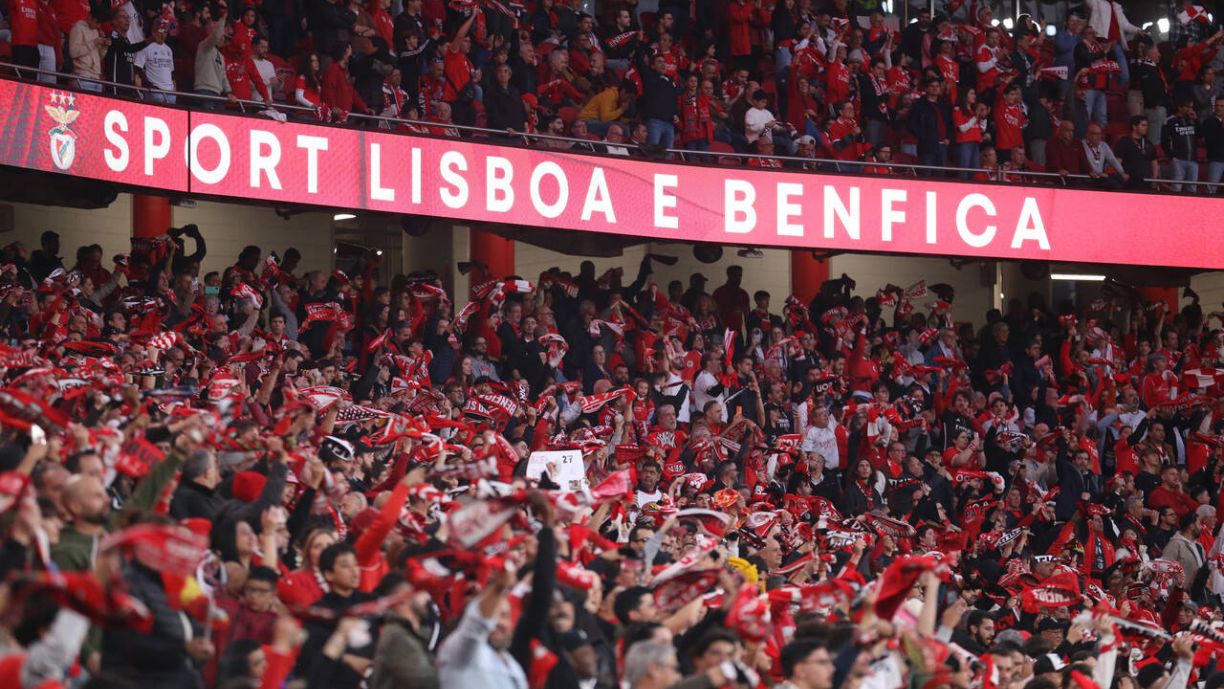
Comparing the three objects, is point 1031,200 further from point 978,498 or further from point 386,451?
point 386,451

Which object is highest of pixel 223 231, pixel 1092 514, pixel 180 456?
pixel 223 231

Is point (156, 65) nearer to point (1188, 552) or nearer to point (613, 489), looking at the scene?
point (613, 489)

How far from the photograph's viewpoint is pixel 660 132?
16609 mm

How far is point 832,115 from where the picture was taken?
18.4 metres

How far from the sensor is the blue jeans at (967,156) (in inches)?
715

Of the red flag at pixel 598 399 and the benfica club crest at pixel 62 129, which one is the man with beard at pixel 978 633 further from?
the benfica club crest at pixel 62 129

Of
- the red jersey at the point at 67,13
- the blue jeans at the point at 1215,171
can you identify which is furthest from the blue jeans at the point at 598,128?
the blue jeans at the point at 1215,171

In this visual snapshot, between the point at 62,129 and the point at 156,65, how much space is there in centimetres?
114

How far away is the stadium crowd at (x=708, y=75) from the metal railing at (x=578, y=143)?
1.7 inches

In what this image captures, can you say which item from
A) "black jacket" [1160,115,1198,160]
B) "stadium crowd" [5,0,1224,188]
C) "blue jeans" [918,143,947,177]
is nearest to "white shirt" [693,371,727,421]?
"stadium crowd" [5,0,1224,188]

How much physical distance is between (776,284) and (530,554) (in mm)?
15490

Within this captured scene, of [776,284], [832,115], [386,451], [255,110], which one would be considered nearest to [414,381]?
[255,110]

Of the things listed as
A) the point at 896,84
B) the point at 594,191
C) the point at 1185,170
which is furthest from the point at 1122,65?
the point at 594,191

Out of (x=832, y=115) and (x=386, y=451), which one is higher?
(x=832, y=115)
